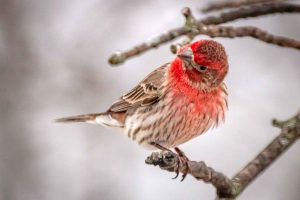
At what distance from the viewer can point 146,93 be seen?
19.4 feet

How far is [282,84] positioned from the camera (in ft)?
30.0

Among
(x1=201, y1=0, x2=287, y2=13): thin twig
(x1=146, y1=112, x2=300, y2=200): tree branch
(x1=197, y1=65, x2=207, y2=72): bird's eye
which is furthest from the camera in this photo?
(x1=197, y1=65, x2=207, y2=72): bird's eye

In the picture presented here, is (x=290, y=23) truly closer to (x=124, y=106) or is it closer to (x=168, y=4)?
(x=168, y=4)

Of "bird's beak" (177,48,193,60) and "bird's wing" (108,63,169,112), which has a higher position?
"bird's beak" (177,48,193,60)

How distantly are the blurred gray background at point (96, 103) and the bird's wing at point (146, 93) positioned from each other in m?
2.23

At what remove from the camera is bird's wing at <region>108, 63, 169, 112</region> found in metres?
5.78

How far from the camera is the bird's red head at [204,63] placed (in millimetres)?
4498

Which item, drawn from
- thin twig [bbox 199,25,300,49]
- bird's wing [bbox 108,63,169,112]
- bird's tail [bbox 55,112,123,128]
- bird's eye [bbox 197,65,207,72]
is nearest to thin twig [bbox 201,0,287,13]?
thin twig [bbox 199,25,300,49]

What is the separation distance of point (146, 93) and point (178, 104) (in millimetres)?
526

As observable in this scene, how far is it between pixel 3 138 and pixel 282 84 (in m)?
3.44

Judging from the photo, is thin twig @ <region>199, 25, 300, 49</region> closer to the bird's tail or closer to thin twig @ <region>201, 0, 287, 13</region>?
thin twig @ <region>201, 0, 287, 13</region>

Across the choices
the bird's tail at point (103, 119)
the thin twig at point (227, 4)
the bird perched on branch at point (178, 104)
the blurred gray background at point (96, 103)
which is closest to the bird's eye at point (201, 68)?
the bird perched on branch at point (178, 104)

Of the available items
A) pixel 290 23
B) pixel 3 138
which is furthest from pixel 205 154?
pixel 3 138

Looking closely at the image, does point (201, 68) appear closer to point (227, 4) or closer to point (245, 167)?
point (245, 167)
